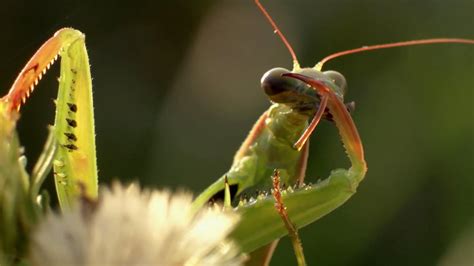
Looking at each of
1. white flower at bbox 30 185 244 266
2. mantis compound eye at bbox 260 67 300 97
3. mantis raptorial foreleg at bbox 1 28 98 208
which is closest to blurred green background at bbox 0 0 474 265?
mantis compound eye at bbox 260 67 300 97

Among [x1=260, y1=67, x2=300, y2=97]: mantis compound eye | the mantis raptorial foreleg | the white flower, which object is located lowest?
the white flower

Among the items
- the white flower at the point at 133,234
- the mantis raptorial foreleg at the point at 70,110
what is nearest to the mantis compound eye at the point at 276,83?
the mantis raptorial foreleg at the point at 70,110

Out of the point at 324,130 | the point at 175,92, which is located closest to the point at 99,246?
the point at 324,130

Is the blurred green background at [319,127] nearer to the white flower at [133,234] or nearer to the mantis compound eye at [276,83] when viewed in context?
the mantis compound eye at [276,83]

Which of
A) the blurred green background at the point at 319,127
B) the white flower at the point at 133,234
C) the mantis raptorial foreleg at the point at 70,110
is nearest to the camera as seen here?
the white flower at the point at 133,234

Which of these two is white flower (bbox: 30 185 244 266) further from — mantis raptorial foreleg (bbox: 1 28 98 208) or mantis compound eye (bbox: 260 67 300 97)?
mantis compound eye (bbox: 260 67 300 97)

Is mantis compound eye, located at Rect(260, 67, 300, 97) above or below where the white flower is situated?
above

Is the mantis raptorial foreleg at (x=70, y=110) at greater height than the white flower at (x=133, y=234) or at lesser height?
greater
